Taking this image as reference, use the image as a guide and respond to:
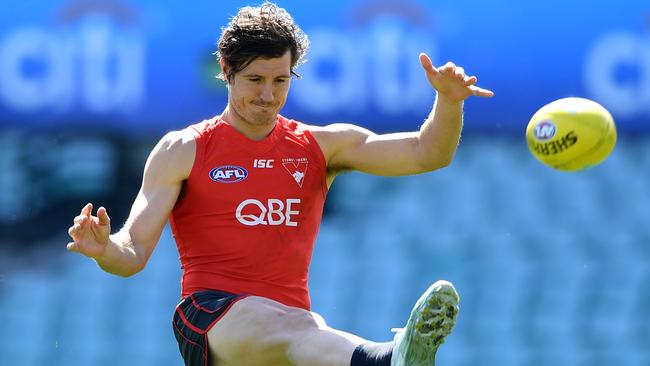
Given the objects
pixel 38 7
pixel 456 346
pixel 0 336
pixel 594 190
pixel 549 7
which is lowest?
pixel 0 336

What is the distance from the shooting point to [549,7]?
9.48m

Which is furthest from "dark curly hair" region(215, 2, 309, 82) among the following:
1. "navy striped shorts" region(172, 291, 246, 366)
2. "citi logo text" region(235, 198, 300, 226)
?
"navy striped shorts" region(172, 291, 246, 366)

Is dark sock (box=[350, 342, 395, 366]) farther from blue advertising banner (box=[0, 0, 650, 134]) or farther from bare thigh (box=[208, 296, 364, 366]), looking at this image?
blue advertising banner (box=[0, 0, 650, 134])

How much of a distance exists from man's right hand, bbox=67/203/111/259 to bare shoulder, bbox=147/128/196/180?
548mm

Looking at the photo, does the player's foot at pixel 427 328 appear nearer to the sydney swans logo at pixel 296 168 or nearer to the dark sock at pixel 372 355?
the dark sock at pixel 372 355

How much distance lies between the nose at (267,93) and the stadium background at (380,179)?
4065 mm

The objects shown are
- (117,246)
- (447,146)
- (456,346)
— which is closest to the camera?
(117,246)

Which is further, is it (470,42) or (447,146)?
(470,42)

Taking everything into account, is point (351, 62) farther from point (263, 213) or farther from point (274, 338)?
point (274, 338)

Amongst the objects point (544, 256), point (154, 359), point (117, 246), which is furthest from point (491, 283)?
point (117, 246)

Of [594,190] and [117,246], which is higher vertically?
[594,190]

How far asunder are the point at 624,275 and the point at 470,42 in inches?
82.9

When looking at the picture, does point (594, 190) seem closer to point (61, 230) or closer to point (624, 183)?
point (624, 183)

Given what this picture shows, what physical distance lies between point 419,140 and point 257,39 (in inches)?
31.5
